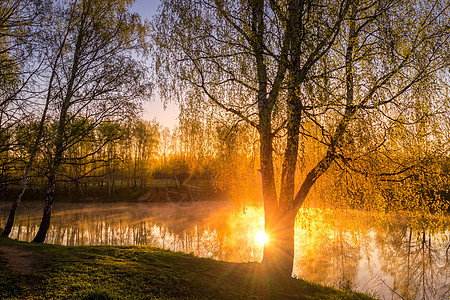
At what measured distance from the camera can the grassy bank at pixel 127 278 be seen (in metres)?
5.12

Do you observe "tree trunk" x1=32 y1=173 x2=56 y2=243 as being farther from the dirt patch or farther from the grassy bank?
the dirt patch

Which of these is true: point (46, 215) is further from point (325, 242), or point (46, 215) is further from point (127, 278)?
point (325, 242)

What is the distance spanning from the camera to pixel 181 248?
15.8 metres

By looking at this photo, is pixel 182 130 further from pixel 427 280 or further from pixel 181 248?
pixel 427 280

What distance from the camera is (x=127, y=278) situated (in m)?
6.02

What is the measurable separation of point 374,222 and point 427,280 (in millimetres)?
6798

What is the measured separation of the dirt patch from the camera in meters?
5.80

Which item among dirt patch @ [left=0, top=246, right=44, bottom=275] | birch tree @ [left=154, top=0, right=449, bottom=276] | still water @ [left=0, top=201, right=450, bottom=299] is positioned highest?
birch tree @ [left=154, top=0, right=449, bottom=276]

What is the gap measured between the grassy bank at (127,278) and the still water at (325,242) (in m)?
2.17

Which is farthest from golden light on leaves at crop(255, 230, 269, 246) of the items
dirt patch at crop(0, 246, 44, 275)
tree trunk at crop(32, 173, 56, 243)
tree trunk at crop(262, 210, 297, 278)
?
dirt patch at crop(0, 246, 44, 275)

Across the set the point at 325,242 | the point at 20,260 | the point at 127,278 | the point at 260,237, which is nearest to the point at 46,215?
the point at 20,260

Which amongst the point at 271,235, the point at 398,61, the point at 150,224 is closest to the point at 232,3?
the point at 398,61

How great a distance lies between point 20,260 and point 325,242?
639 inches

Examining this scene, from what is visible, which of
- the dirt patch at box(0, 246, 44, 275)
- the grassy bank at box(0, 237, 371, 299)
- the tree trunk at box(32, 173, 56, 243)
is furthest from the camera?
the tree trunk at box(32, 173, 56, 243)
